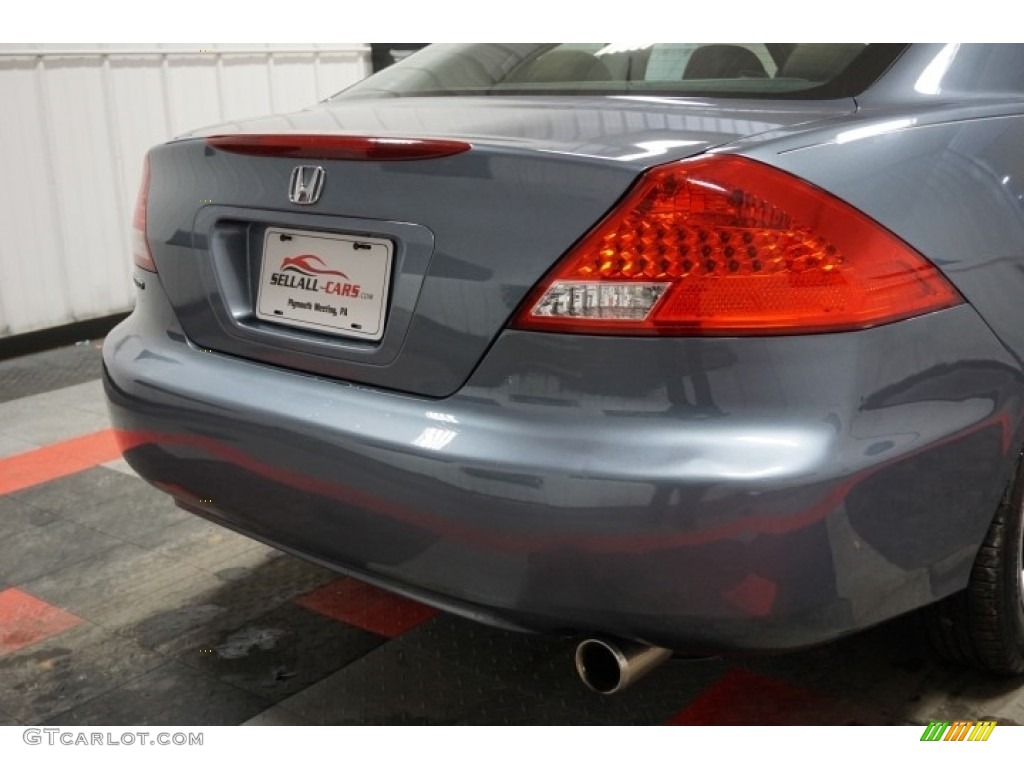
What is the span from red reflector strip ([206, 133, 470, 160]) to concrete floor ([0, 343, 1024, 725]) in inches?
36.2

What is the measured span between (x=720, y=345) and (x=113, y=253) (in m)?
4.54

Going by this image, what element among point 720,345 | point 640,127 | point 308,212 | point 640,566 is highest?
point 640,127

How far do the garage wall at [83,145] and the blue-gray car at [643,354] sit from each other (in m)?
3.47

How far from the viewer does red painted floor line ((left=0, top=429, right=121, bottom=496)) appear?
340 cm

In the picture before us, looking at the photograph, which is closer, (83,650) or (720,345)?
(720,345)

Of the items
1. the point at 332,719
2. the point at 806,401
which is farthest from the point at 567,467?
the point at 332,719

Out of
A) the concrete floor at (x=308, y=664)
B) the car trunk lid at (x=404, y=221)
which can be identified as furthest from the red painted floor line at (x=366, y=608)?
the car trunk lid at (x=404, y=221)

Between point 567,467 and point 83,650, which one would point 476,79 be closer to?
point 567,467

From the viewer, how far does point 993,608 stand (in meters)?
1.93

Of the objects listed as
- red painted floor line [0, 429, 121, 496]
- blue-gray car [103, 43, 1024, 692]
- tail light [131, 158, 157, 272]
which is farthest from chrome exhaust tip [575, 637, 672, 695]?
red painted floor line [0, 429, 121, 496]

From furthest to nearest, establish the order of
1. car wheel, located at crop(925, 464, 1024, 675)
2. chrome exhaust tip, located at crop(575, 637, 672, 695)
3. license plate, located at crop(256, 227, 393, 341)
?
car wheel, located at crop(925, 464, 1024, 675), license plate, located at crop(256, 227, 393, 341), chrome exhaust tip, located at crop(575, 637, 672, 695)

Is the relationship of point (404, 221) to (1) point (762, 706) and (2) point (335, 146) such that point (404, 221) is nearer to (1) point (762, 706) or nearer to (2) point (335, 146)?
(2) point (335, 146)

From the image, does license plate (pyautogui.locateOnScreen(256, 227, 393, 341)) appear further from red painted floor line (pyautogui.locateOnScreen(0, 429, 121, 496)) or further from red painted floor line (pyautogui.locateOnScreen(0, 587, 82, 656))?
red painted floor line (pyautogui.locateOnScreen(0, 429, 121, 496))

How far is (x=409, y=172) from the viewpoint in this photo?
1.65m
